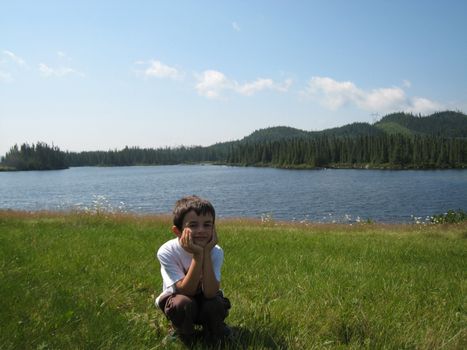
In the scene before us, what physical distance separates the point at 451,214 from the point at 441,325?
79.1 feet

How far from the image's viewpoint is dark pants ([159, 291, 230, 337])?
4098mm

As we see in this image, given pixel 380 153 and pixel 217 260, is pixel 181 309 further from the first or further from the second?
pixel 380 153

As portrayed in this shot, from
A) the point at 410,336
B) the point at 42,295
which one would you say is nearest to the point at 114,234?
the point at 42,295

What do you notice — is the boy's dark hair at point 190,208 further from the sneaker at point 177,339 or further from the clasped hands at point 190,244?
the sneaker at point 177,339

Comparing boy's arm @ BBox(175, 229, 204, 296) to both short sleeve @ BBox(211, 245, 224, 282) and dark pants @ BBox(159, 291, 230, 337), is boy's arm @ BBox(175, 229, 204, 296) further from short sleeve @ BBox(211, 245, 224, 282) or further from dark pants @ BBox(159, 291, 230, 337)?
short sleeve @ BBox(211, 245, 224, 282)

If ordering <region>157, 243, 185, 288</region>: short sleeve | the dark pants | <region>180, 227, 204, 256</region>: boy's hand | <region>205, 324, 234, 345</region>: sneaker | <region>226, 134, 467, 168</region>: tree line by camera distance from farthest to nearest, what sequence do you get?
1. <region>226, 134, 467, 168</region>: tree line
2. <region>157, 243, 185, 288</region>: short sleeve
3. <region>205, 324, 234, 345</region>: sneaker
4. the dark pants
5. <region>180, 227, 204, 256</region>: boy's hand

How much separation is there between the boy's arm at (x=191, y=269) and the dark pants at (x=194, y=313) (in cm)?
8

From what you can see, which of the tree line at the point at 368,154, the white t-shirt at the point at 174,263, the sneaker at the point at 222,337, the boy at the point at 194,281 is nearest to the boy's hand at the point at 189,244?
the boy at the point at 194,281

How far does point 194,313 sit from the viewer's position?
4180 millimetres

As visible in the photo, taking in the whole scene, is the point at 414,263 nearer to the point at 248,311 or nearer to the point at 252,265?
the point at 252,265

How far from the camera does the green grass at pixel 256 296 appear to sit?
14.0 feet

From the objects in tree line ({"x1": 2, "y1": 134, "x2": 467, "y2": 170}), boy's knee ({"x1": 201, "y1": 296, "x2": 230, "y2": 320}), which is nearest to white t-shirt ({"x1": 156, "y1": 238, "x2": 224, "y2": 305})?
boy's knee ({"x1": 201, "y1": 296, "x2": 230, "y2": 320})

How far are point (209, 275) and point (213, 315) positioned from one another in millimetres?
420

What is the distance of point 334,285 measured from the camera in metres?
6.78
